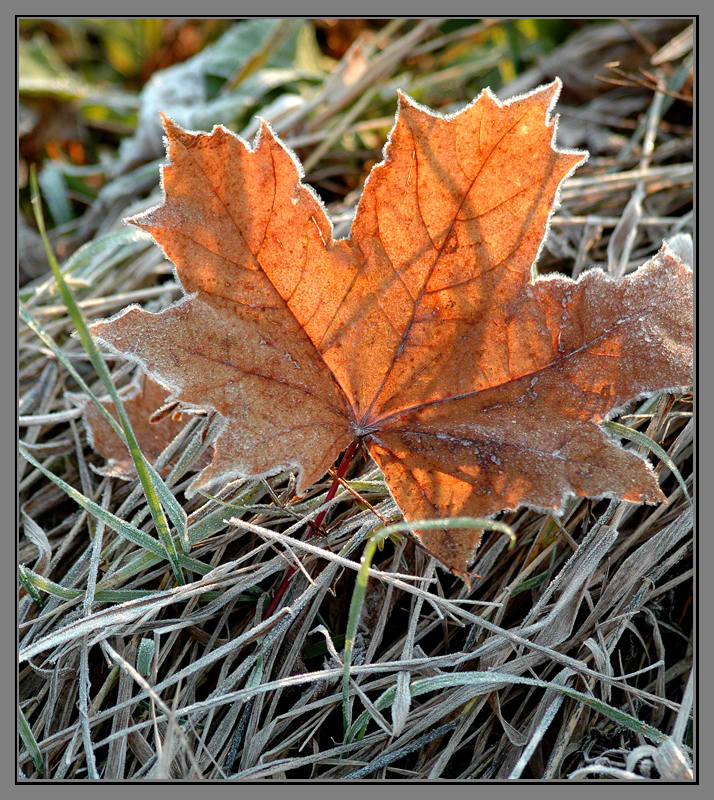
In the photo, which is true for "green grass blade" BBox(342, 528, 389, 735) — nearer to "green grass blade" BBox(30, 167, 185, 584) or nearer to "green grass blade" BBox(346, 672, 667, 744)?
"green grass blade" BBox(346, 672, 667, 744)

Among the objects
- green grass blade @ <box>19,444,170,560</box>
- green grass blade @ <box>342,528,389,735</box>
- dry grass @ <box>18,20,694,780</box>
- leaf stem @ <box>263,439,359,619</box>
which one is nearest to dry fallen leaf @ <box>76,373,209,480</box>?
dry grass @ <box>18,20,694,780</box>

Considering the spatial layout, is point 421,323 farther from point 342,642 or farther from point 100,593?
point 100,593

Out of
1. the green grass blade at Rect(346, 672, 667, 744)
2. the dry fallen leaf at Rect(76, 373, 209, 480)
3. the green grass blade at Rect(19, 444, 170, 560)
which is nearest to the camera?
the green grass blade at Rect(346, 672, 667, 744)

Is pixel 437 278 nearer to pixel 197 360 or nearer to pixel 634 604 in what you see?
pixel 197 360

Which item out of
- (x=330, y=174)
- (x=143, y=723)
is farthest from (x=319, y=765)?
(x=330, y=174)

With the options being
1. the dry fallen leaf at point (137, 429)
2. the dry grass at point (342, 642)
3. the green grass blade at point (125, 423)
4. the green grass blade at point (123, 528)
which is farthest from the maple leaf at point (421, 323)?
the dry fallen leaf at point (137, 429)

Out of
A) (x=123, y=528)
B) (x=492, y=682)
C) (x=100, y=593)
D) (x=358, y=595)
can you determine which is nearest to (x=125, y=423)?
(x=123, y=528)

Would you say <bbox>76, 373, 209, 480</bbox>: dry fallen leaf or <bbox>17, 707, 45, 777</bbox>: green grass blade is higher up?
<bbox>76, 373, 209, 480</bbox>: dry fallen leaf

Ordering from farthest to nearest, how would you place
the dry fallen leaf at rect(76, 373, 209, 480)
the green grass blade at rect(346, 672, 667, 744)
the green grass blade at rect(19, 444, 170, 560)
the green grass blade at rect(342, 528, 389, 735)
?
the dry fallen leaf at rect(76, 373, 209, 480)
the green grass blade at rect(19, 444, 170, 560)
the green grass blade at rect(346, 672, 667, 744)
the green grass blade at rect(342, 528, 389, 735)
